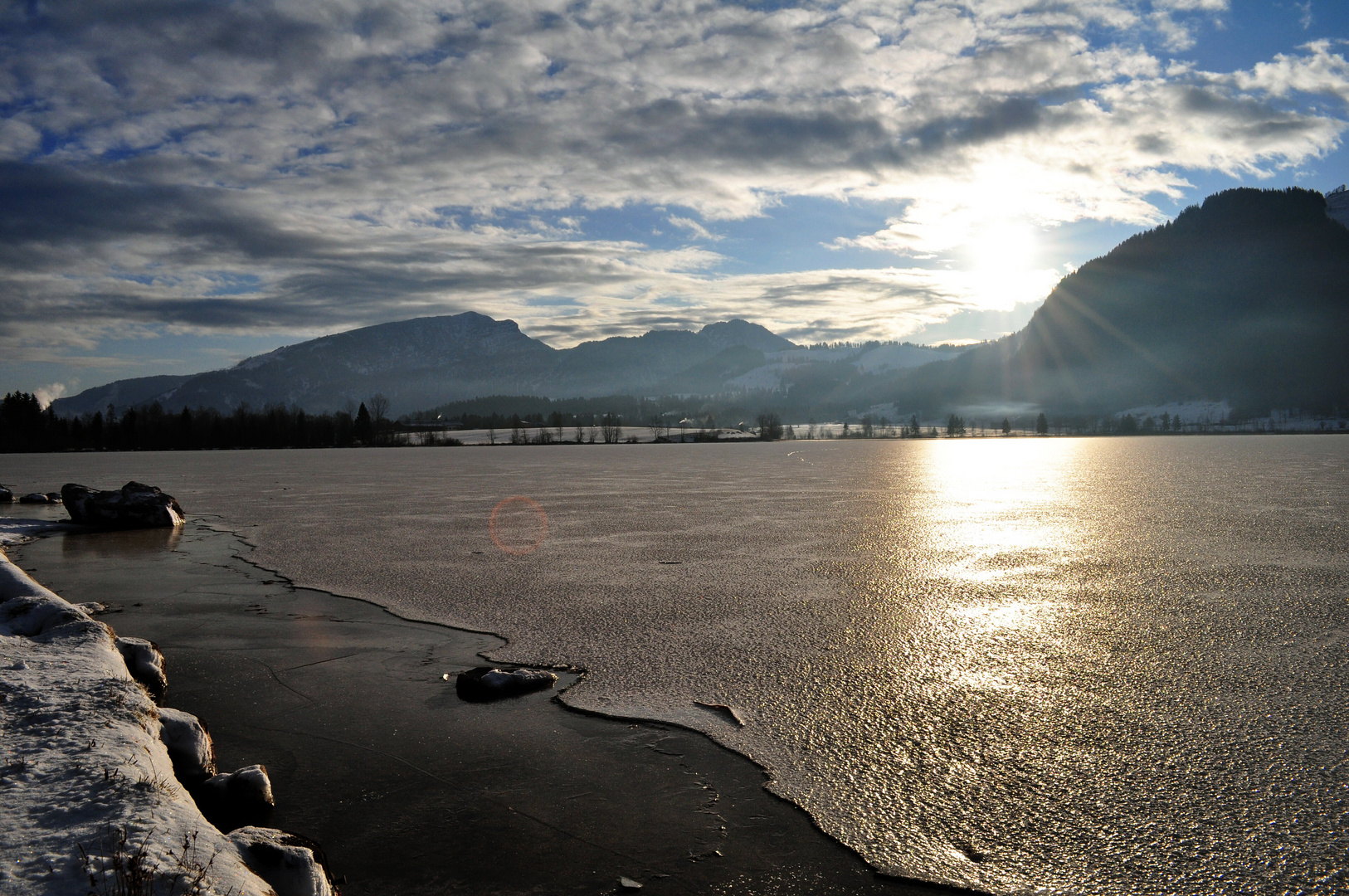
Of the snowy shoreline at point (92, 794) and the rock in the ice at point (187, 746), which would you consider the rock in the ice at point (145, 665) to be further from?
the rock in the ice at point (187, 746)

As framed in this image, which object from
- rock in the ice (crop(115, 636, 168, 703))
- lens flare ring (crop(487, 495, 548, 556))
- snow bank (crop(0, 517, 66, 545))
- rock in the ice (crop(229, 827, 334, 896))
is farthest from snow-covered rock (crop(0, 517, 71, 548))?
rock in the ice (crop(229, 827, 334, 896))

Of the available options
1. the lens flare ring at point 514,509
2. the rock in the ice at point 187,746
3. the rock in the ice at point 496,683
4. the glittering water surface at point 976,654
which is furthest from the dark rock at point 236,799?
the lens flare ring at point 514,509

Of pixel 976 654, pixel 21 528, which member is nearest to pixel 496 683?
pixel 976 654

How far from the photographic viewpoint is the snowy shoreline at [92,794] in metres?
3.21

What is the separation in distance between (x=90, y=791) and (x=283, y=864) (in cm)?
119

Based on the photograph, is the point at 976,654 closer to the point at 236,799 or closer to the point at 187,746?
the point at 236,799

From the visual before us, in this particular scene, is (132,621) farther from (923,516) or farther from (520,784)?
(923,516)

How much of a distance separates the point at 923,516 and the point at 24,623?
17.2 m

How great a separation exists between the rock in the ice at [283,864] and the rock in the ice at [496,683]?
288cm

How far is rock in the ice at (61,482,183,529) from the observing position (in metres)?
19.4

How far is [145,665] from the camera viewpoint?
6.61m

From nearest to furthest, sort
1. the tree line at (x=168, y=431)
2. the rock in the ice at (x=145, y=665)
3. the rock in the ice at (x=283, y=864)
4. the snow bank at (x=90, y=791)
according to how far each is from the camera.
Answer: the snow bank at (x=90, y=791) < the rock in the ice at (x=283, y=864) < the rock in the ice at (x=145, y=665) < the tree line at (x=168, y=431)

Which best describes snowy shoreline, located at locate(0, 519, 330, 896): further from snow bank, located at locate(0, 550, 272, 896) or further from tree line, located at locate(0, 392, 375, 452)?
tree line, located at locate(0, 392, 375, 452)

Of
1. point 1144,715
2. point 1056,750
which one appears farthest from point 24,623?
point 1144,715
